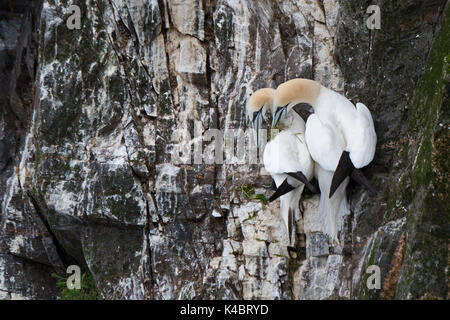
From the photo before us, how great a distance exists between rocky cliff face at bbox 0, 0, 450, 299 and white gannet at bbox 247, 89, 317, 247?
192 mm

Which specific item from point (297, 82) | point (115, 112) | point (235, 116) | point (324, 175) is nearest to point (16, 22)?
point (115, 112)

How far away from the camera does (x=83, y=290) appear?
7805 mm

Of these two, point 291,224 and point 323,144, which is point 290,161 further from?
point 291,224

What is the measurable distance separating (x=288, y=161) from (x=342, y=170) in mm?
588

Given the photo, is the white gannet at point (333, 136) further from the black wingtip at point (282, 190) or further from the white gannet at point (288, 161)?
the black wingtip at point (282, 190)

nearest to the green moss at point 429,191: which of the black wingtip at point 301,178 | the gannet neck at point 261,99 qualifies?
Result: the black wingtip at point 301,178

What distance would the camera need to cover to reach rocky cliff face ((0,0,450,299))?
5766 mm

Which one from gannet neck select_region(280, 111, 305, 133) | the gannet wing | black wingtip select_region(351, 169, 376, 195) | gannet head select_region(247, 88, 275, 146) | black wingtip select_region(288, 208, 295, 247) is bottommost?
black wingtip select_region(288, 208, 295, 247)

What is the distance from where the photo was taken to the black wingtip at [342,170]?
17.6 feet

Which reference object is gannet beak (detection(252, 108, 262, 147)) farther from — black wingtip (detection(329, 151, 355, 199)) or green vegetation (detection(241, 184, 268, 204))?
black wingtip (detection(329, 151, 355, 199))

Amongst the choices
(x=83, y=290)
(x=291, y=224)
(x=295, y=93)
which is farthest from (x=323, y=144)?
(x=83, y=290)

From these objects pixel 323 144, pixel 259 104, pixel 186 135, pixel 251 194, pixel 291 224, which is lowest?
pixel 291 224

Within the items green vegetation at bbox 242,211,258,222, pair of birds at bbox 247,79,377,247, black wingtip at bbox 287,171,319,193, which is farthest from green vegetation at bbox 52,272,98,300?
black wingtip at bbox 287,171,319,193

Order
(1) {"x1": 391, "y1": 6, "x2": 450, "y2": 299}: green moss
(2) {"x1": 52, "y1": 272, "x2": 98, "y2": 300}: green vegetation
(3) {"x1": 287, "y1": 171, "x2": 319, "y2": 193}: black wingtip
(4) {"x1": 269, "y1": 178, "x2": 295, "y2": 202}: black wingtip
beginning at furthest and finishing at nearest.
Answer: (2) {"x1": 52, "y1": 272, "x2": 98, "y2": 300}: green vegetation
(4) {"x1": 269, "y1": 178, "x2": 295, "y2": 202}: black wingtip
(3) {"x1": 287, "y1": 171, "x2": 319, "y2": 193}: black wingtip
(1) {"x1": 391, "y1": 6, "x2": 450, "y2": 299}: green moss
